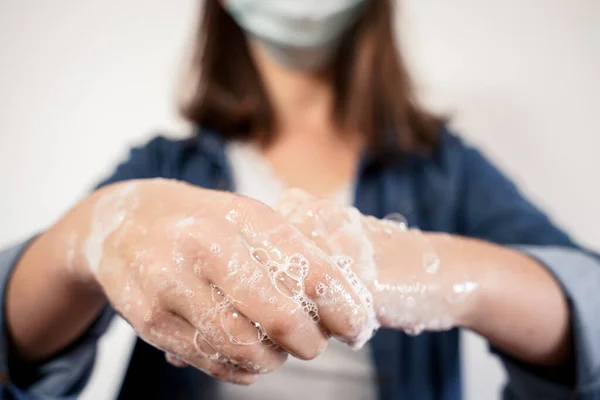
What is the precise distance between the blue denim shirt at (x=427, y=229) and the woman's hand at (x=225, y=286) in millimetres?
163

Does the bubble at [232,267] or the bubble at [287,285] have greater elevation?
the bubble at [232,267]

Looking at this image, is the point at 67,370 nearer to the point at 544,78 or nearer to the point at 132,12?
the point at 132,12

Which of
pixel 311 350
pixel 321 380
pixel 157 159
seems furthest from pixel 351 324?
pixel 157 159

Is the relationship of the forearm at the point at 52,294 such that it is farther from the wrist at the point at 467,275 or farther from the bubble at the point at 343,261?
the wrist at the point at 467,275

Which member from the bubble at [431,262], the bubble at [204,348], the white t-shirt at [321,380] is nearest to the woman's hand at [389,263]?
the bubble at [431,262]

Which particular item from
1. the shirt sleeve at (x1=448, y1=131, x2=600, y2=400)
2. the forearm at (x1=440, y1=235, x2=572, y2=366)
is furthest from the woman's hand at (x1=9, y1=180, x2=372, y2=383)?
the shirt sleeve at (x1=448, y1=131, x2=600, y2=400)

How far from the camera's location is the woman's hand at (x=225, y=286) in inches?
9.2

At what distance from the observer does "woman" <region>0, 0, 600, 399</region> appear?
0.24 m

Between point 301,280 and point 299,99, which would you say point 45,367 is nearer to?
point 301,280

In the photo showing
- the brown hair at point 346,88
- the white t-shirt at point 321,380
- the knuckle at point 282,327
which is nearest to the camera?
the knuckle at point 282,327

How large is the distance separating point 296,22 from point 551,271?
45cm

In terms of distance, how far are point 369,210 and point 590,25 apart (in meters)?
0.66

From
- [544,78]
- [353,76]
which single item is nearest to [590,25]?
[544,78]

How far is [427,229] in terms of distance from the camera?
1.80 feet
